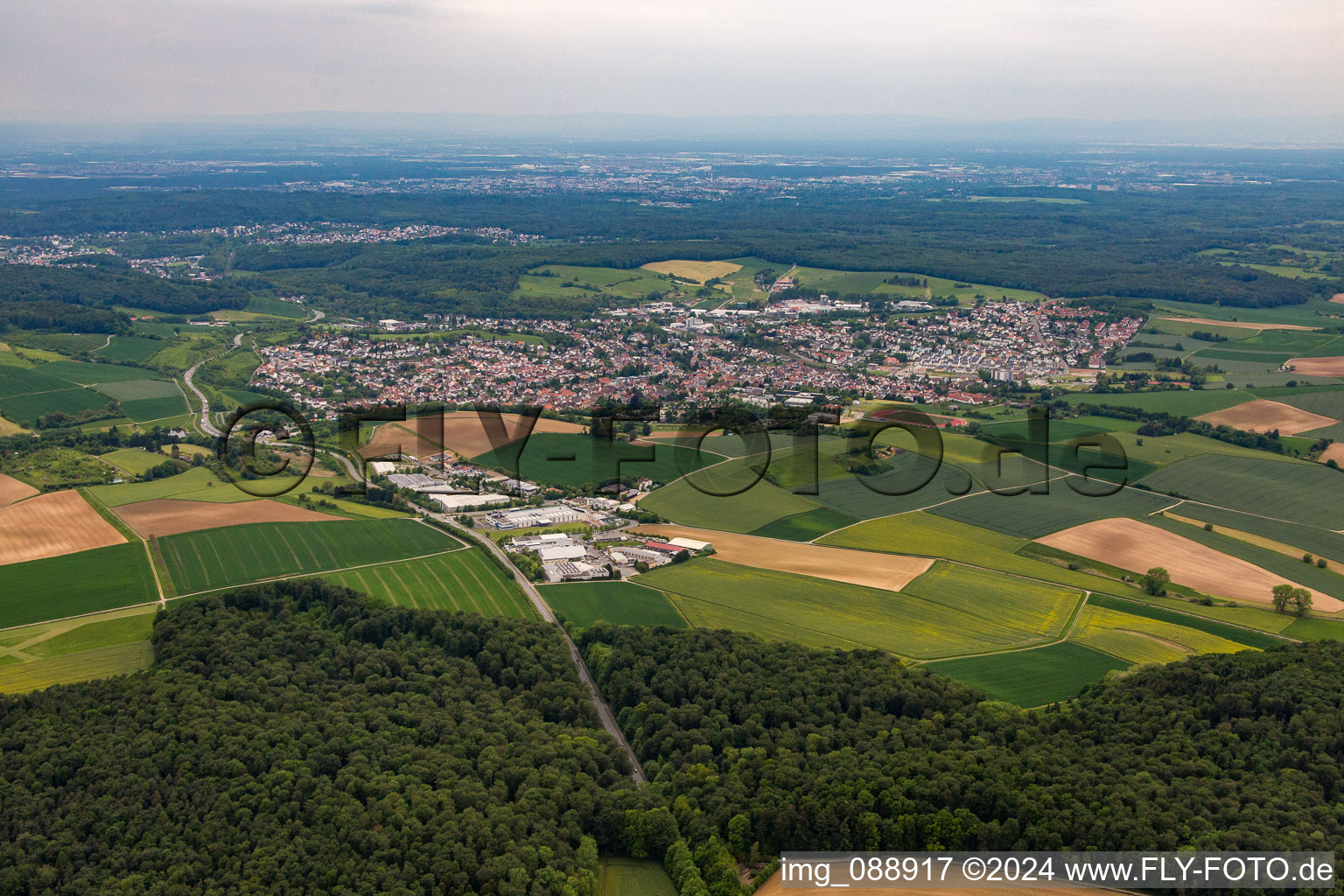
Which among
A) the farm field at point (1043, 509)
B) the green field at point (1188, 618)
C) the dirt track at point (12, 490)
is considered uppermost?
the farm field at point (1043, 509)

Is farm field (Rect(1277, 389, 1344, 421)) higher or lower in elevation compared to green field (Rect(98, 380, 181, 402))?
higher

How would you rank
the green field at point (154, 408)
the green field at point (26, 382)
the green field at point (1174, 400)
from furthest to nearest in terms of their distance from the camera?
the green field at point (26, 382) → the green field at point (1174, 400) → the green field at point (154, 408)

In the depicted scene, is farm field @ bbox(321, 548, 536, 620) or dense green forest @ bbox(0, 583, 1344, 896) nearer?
dense green forest @ bbox(0, 583, 1344, 896)

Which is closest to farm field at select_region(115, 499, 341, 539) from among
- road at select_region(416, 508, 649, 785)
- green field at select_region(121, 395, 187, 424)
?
road at select_region(416, 508, 649, 785)

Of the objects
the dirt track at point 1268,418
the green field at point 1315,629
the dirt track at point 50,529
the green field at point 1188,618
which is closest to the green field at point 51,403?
the dirt track at point 50,529

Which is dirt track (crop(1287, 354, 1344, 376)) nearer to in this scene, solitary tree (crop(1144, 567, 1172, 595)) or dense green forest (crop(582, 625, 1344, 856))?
solitary tree (crop(1144, 567, 1172, 595))

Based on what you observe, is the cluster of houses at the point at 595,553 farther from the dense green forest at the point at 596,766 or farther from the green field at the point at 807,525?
the dense green forest at the point at 596,766

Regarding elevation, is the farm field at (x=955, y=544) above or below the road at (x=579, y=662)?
above
